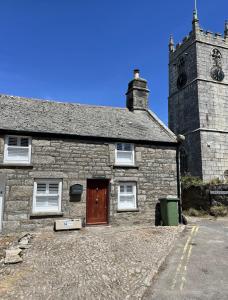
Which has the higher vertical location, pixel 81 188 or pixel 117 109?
pixel 117 109

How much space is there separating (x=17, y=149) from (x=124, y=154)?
5.51 m

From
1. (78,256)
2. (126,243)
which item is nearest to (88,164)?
(126,243)

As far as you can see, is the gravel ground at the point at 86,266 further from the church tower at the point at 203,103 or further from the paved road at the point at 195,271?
the church tower at the point at 203,103

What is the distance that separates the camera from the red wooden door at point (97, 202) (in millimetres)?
12727

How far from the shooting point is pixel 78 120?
14492 mm

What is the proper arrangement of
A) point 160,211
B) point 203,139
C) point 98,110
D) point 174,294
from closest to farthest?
point 174,294 → point 160,211 → point 98,110 → point 203,139

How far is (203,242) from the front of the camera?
9.94 m

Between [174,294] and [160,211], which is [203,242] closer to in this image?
[160,211]

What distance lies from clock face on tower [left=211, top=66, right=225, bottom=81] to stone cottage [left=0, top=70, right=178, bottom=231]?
14265 millimetres

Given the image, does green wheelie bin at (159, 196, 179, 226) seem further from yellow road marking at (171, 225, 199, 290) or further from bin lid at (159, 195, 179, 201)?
yellow road marking at (171, 225, 199, 290)

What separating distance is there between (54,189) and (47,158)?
5.07 feet

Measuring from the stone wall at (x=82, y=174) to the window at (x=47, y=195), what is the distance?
9.3 inches

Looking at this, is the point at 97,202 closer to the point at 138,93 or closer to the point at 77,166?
the point at 77,166

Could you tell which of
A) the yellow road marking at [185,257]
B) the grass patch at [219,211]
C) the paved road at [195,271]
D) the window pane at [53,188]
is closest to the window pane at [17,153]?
the window pane at [53,188]
